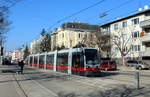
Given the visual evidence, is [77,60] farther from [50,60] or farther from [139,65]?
[139,65]

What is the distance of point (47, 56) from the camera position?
4666 centimetres

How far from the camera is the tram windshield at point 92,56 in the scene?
28250mm

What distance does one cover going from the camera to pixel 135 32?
64.3 m

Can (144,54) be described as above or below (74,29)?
below

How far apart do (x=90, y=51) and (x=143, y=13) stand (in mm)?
35816

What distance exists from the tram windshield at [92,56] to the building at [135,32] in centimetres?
3091

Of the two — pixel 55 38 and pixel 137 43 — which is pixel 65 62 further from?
pixel 55 38

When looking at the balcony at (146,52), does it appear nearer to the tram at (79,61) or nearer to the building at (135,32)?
the building at (135,32)

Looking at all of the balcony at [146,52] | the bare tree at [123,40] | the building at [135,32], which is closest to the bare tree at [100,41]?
the building at [135,32]

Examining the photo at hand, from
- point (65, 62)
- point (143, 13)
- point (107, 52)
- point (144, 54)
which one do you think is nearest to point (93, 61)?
point (65, 62)

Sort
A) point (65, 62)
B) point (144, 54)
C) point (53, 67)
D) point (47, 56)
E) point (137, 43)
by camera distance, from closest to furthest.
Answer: point (65, 62) → point (53, 67) → point (47, 56) → point (144, 54) → point (137, 43)

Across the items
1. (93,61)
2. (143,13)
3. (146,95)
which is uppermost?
(143,13)

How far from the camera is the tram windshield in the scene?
28.2 metres

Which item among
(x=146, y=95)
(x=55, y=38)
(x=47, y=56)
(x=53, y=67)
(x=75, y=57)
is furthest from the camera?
(x=55, y=38)
